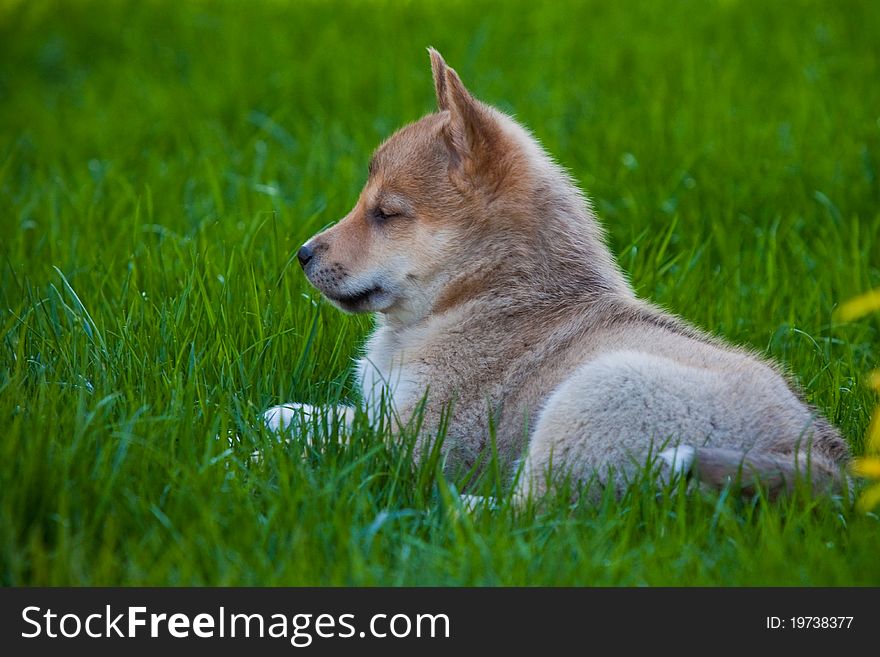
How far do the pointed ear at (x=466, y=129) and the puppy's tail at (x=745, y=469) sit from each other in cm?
151

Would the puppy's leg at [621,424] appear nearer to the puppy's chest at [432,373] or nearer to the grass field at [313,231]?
the grass field at [313,231]

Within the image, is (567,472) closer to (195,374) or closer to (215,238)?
(195,374)

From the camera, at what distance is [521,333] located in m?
4.34

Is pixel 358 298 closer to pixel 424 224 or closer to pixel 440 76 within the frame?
pixel 424 224

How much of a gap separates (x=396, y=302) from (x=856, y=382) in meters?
1.98

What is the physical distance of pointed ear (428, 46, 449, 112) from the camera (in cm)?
472

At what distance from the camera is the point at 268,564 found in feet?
10.5

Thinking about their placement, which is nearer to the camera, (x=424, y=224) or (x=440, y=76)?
(x=424, y=224)

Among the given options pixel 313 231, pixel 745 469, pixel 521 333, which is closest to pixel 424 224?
pixel 521 333

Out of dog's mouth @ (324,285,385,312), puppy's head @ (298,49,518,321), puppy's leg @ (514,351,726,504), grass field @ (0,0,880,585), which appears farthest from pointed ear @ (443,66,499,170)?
puppy's leg @ (514,351,726,504)

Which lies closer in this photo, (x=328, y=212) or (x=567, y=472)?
(x=567, y=472)

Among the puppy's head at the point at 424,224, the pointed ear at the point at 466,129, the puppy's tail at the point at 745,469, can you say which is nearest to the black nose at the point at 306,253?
the puppy's head at the point at 424,224

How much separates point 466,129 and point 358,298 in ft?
2.61
